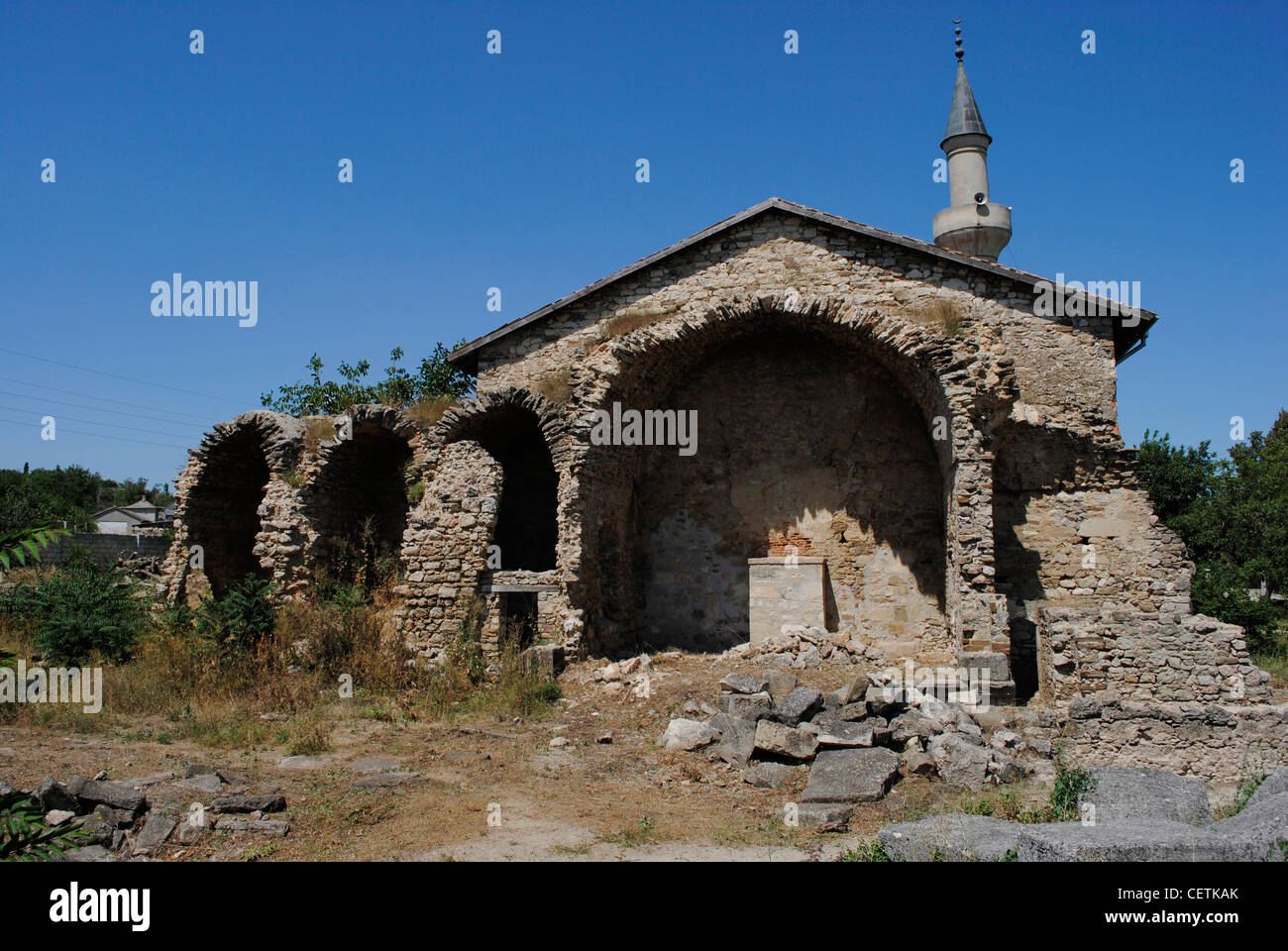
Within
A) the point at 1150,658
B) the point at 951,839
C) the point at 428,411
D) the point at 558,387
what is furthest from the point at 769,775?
the point at 428,411

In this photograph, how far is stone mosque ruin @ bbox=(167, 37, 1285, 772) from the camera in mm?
13344

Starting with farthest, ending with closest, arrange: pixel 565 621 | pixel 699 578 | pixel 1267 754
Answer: pixel 699 578 → pixel 565 621 → pixel 1267 754

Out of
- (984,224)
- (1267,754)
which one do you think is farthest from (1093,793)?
(984,224)

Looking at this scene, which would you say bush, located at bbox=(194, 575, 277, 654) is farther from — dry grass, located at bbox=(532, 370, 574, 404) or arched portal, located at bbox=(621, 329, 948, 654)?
arched portal, located at bbox=(621, 329, 948, 654)

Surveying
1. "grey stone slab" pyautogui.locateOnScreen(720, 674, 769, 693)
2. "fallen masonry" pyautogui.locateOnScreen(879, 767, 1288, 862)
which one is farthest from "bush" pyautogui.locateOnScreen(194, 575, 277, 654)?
"fallen masonry" pyautogui.locateOnScreen(879, 767, 1288, 862)

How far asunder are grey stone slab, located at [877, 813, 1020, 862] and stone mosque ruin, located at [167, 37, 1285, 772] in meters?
6.08

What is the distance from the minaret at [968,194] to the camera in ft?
77.6

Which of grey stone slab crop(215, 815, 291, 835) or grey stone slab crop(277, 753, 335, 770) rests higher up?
grey stone slab crop(215, 815, 291, 835)

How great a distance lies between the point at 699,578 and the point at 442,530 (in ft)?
15.7

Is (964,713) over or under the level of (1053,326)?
under

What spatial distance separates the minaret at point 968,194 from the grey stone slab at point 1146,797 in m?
19.2

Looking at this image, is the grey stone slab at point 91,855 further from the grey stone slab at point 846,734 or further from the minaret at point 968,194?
the minaret at point 968,194
